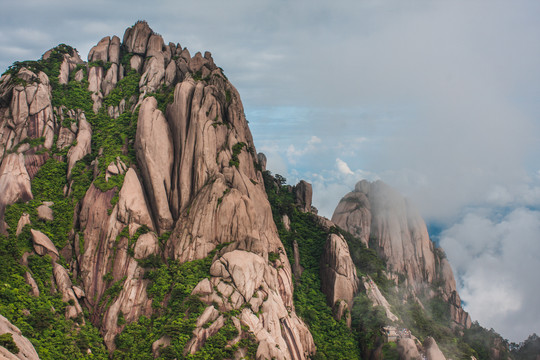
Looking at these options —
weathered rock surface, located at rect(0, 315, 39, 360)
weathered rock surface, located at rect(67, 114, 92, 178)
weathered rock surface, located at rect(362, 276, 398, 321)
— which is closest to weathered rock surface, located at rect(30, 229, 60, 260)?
weathered rock surface, located at rect(67, 114, 92, 178)

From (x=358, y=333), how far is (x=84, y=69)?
51.0 metres

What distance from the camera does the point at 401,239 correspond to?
8188 cm

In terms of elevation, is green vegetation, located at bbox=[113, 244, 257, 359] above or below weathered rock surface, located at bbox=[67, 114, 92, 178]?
below

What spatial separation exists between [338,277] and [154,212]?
911 inches

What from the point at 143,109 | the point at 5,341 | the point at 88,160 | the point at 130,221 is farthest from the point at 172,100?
the point at 5,341

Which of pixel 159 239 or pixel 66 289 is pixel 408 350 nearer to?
pixel 159 239

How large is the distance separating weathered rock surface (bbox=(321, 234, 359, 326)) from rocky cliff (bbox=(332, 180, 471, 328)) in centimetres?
2284

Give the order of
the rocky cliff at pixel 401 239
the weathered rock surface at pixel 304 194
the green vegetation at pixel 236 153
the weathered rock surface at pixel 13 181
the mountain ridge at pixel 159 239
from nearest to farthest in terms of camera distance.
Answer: the mountain ridge at pixel 159 239 → the weathered rock surface at pixel 13 181 → the green vegetation at pixel 236 153 → the weathered rock surface at pixel 304 194 → the rocky cliff at pixel 401 239

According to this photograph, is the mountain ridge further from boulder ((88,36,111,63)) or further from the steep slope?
boulder ((88,36,111,63))

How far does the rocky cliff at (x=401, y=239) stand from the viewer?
78.9 metres

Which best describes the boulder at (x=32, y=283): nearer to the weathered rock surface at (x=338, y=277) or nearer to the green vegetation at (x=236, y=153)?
the green vegetation at (x=236, y=153)

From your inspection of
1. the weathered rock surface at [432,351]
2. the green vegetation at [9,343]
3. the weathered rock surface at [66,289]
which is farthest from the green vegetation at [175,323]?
the weathered rock surface at [432,351]

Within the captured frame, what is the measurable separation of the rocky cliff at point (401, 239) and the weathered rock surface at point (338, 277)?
2284cm

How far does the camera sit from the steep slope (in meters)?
41.5
